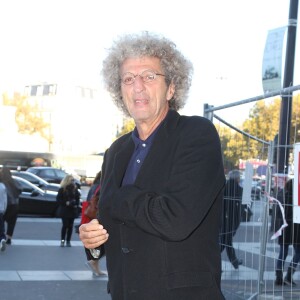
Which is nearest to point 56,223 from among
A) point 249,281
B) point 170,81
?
point 249,281

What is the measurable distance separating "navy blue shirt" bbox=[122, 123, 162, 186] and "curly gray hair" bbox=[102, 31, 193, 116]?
0.24 m

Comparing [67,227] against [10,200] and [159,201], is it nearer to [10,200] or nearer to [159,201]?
[10,200]

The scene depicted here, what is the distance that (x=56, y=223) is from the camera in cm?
1912

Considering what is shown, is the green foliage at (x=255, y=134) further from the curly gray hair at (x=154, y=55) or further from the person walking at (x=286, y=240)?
the curly gray hair at (x=154, y=55)

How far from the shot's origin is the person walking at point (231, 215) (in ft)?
23.3

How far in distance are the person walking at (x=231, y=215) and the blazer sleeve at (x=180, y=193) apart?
480 centimetres

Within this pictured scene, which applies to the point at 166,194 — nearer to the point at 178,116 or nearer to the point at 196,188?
the point at 196,188

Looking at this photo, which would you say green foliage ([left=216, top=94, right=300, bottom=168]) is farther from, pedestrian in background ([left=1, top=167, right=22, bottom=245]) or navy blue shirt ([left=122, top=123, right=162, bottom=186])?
pedestrian in background ([left=1, top=167, right=22, bottom=245])

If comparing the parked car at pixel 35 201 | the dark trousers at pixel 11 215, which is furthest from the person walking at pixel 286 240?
the parked car at pixel 35 201

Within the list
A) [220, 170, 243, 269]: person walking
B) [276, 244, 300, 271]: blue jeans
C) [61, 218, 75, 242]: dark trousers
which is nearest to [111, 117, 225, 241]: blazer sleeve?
[276, 244, 300, 271]: blue jeans

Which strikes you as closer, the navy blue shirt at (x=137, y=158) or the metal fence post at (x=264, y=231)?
the navy blue shirt at (x=137, y=158)

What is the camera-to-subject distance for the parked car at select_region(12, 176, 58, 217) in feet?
67.5

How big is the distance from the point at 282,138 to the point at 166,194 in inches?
188

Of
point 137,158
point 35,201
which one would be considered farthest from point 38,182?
point 137,158
